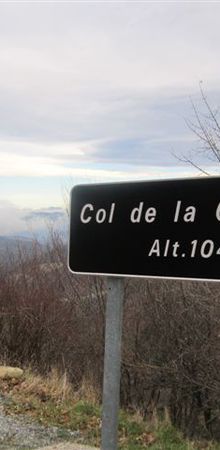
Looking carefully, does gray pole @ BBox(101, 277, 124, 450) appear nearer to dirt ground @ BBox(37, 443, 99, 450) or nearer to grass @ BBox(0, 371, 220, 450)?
dirt ground @ BBox(37, 443, 99, 450)

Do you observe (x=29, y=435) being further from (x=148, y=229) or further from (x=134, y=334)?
(x=134, y=334)

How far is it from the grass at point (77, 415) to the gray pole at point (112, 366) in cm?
324

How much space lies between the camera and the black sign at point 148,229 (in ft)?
7.65

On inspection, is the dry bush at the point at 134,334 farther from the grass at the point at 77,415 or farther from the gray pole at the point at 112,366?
the gray pole at the point at 112,366

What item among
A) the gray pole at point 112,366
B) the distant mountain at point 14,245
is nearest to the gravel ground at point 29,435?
the gray pole at point 112,366

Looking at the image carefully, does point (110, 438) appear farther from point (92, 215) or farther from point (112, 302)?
point (92, 215)

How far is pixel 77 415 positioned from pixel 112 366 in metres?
4.45

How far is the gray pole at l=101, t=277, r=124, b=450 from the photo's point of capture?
255 centimetres

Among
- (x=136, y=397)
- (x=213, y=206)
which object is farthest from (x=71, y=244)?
(x=136, y=397)

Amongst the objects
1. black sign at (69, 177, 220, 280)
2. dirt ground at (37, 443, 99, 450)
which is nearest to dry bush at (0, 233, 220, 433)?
dirt ground at (37, 443, 99, 450)

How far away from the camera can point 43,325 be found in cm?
1616

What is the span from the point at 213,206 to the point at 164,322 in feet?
51.6

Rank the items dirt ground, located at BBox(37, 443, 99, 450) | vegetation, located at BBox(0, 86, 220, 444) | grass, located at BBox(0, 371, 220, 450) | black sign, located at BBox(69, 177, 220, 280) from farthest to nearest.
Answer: vegetation, located at BBox(0, 86, 220, 444), grass, located at BBox(0, 371, 220, 450), dirt ground, located at BBox(37, 443, 99, 450), black sign, located at BBox(69, 177, 220, 280)

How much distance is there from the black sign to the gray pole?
111 mm
